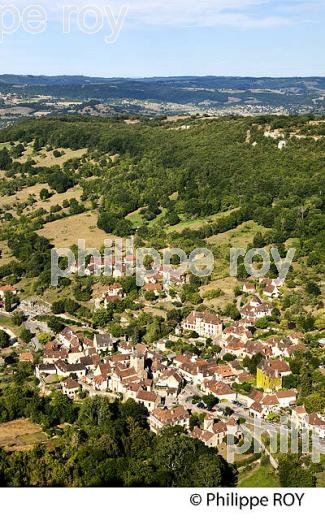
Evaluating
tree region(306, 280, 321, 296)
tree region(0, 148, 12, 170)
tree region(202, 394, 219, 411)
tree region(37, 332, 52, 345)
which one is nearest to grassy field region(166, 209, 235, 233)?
tree region(306, 280, 321, 296)

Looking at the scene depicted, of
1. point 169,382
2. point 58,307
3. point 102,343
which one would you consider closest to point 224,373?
point 169,382

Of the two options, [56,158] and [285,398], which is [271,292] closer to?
[285,398]

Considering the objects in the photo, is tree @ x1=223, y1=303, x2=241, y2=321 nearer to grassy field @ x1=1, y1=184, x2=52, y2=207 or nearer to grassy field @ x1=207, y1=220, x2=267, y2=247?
grassy field @ x1=207, y1=220, x2=267, y2=247

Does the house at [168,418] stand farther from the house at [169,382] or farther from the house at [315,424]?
the house at [315,424]

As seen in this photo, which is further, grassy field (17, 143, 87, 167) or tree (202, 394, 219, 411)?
grassy field (17, 143, 87, 167)

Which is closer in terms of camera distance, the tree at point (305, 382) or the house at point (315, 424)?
the house at point (315, 424)

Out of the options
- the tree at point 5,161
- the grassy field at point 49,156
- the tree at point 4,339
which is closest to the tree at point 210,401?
the tree at point 4,339
